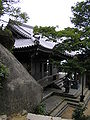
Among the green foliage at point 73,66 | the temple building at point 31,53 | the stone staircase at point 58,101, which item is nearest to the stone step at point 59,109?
the stone staircase at point 58,101

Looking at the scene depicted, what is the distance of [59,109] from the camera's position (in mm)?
11906

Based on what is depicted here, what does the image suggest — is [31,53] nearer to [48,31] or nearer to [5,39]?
[5,39]

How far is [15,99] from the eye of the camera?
6.45 metres

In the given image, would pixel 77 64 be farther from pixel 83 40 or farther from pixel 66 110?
pixel 66 110

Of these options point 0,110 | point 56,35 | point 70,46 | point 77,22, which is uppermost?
point 77,22

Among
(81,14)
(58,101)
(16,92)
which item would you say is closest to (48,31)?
(81,14)

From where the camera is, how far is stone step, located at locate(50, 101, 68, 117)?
10.9m

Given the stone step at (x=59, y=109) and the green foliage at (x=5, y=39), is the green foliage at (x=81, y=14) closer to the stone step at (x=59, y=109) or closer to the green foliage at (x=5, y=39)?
the green foliage at (x=5, y=39)

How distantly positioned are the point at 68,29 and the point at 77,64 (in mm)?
2030

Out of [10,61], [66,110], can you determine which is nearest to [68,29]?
[10,61]

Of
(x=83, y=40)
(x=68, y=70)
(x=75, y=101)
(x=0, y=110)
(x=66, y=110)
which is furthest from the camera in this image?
(x=75, y=101)

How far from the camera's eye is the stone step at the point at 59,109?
1094cm

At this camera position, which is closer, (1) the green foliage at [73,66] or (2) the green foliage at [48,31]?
(1) the green foliage at [73,66]

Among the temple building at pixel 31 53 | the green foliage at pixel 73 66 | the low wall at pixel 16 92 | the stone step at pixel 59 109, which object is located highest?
the temple building at pixel 31 53
